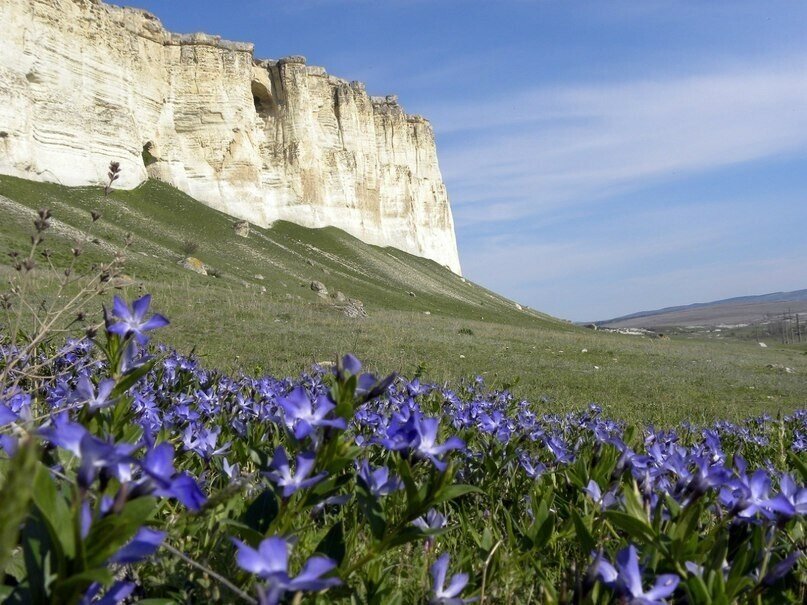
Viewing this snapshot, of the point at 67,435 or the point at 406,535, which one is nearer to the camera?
the point at 67,435

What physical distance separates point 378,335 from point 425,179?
73.0m

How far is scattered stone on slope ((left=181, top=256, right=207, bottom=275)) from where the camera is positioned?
117ft

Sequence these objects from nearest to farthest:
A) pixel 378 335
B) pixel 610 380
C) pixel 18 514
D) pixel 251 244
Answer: pixel 18 514
pixel 610 380
pixel 378 335
pixel 251 244

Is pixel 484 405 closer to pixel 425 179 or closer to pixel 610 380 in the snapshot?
pixel 610 380

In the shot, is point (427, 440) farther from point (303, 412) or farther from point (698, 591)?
point (698, 591)

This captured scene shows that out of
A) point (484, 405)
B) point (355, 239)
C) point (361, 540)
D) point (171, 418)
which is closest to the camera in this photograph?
point (361, 540)

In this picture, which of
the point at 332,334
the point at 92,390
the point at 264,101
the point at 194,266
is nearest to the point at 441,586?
the point at 92,390

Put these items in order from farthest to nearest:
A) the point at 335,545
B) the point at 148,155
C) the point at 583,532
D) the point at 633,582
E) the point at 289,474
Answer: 1. the point at 148,155
2. the point at 583,532
3. the point at 335,545
4. the point at 289,474
5. the point at 633,582

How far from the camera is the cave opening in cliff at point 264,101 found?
6591 cm

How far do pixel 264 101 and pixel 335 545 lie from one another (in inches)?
2781

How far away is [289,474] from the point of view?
1.49 metres

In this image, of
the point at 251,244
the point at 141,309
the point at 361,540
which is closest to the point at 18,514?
the point at 141,309

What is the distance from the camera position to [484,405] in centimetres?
413

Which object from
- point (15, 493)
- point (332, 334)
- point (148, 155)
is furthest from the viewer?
point (148, 155)
